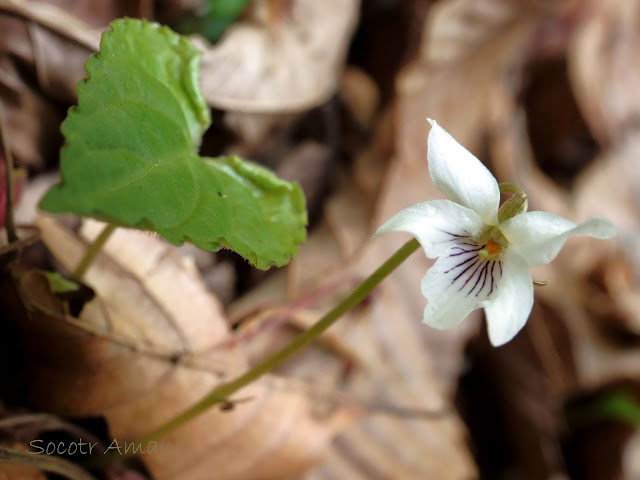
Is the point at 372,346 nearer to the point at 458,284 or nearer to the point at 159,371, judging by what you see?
the point at 159,371

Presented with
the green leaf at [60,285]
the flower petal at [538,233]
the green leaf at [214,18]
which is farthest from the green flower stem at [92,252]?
the green leaf at [214,18]

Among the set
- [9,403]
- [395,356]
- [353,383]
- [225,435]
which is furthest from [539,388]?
→ [9,403]

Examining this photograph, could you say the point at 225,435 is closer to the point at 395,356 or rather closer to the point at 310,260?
the point at 310,260

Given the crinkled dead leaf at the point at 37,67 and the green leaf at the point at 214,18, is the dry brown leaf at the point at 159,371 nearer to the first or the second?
the crinkled dead leaf at the point at 37,67

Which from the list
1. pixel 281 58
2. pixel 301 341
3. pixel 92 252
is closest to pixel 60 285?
pixel 92 252

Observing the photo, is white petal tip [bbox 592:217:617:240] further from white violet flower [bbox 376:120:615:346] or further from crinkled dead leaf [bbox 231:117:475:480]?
crinkled dead leaf [bbox 231:117:475:480]

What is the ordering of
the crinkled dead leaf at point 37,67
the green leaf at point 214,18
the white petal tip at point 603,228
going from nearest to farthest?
the white petal tip at point 603,228 → the crinkled dead leaf at point 37,67 → the green leaf at point 214,18
